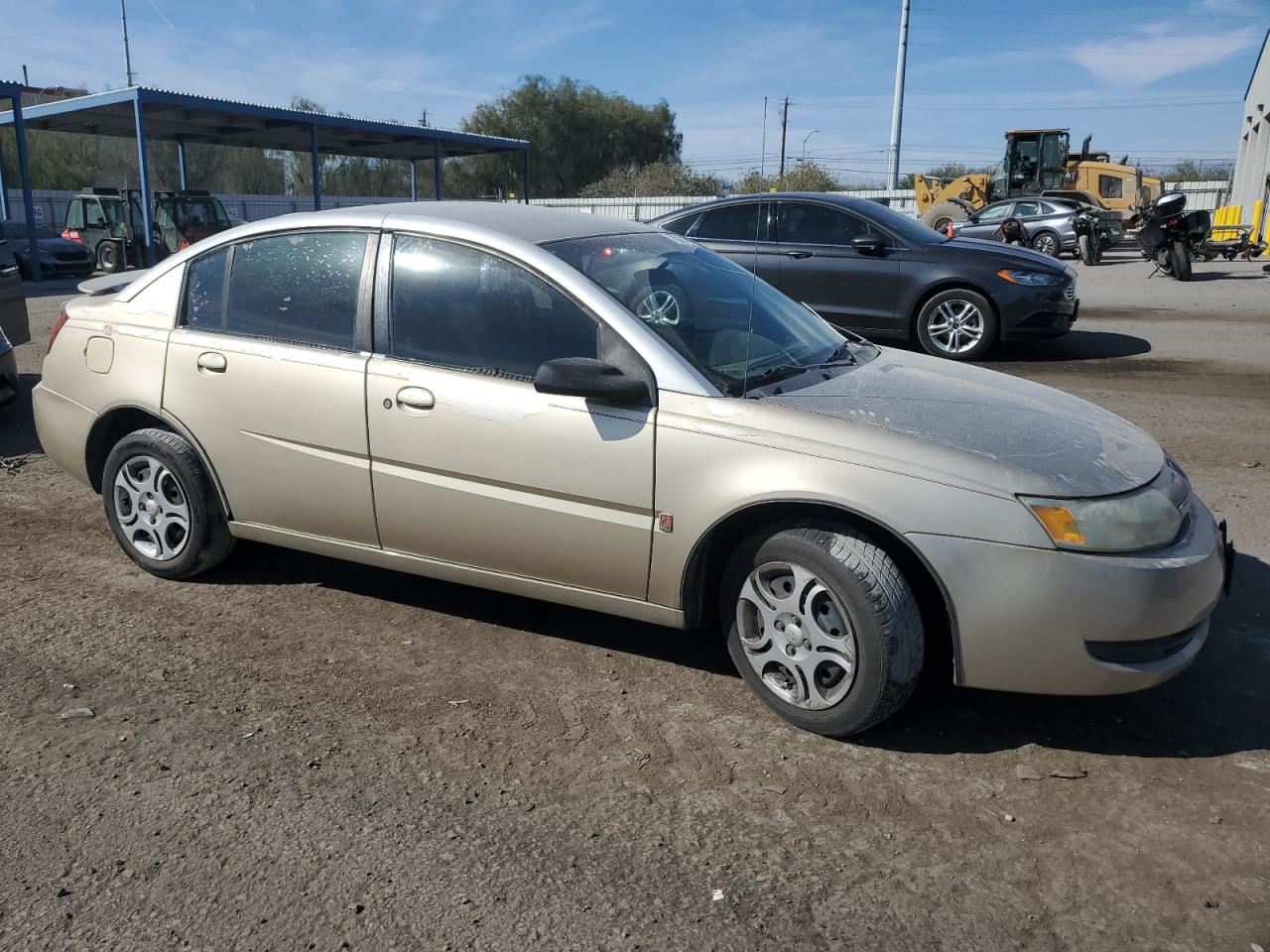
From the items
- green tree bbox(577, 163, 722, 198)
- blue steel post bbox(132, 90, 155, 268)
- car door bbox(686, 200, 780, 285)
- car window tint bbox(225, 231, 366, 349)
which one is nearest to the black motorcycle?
car door bbox(686, 200, 780, 285)

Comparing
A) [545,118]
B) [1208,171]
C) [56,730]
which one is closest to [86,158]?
[545,118]

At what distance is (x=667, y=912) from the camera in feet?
8.23

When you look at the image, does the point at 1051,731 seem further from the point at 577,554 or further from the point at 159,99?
the point at 159,99

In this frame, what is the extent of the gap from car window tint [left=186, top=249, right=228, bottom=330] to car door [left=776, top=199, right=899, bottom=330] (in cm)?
686

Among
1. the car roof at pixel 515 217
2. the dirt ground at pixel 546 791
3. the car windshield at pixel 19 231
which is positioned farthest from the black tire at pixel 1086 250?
the car windshield at pixel 19 231

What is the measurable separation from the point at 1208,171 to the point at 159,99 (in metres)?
57.5

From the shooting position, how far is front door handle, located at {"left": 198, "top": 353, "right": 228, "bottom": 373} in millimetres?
4223

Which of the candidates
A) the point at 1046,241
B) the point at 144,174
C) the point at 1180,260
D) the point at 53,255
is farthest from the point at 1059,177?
the point at 53,255

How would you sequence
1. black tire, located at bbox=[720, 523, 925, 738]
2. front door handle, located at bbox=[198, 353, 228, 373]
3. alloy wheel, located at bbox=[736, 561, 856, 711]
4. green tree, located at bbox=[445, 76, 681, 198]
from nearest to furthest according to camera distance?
1. black tire, located at bbox=[720, 523, 925, 738]
2. alloy wheel, located at bbox=[736, 561, 856, 711]
3. front door handle, located at bbox=[198, 353, 228, 373]
4. green tree, located at bbox=[445, 76, 681, 198]

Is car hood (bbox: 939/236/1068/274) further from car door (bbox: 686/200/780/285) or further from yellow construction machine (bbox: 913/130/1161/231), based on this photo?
yellow construction machine (bbox: 913/130/1161/231)

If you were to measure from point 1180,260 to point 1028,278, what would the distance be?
407 inches

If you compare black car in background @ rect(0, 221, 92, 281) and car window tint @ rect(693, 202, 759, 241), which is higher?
car window tint @ rect(693, 202, 759, 241)

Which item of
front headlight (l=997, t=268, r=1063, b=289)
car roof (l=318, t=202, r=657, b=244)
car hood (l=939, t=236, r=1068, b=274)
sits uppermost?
car roof (l=318, t=202, r=657, b=244)

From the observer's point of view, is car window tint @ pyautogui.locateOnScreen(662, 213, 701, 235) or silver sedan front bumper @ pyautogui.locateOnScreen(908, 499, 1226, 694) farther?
car window tint @ pyautogui.locateOnScreen(662, 213, 701, 235)
